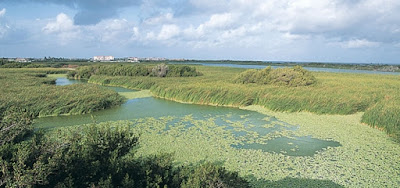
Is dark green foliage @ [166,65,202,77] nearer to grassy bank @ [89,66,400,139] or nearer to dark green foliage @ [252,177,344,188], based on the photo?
grassy bank @ [89,66,400,139]

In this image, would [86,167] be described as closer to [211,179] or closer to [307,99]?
[211,179]

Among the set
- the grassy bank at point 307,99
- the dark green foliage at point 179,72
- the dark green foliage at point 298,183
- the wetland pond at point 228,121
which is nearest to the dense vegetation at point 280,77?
the grassy bank at point 307,99

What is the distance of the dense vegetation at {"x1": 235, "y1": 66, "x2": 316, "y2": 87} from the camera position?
16859mm

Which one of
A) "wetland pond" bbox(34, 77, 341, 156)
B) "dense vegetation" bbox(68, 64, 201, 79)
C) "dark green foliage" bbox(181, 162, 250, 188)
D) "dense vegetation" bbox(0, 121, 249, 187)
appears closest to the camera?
"dense vegetation" bbox(0, 121, 249, 187)

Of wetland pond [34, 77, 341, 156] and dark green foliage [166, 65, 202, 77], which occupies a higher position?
dark green foliage [166, 65, 202, 77]

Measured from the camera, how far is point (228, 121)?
9719 millimetres

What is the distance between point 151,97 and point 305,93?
8.03 m

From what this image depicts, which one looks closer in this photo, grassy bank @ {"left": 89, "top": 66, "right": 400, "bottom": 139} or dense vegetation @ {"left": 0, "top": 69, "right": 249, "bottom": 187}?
dense vegetation @ {"left": 0, "top": 69, "right": 249, "bottom": 187}

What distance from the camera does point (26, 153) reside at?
9.37 ft

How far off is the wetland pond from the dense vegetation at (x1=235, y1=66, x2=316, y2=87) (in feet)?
20.5

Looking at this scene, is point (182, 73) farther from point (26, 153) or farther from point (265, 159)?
point (26, 153)

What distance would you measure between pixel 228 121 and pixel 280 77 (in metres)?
8.63

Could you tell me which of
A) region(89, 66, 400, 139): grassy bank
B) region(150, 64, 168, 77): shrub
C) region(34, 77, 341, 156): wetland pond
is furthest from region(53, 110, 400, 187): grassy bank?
region(150, 64, 168, 77): shrub

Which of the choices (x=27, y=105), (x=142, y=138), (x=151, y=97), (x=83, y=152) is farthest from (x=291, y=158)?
(x=151, y=97)
